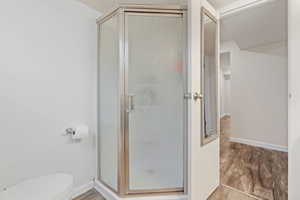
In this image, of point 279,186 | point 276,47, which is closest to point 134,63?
point 279,186

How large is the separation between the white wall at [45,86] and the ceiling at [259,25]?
182cm

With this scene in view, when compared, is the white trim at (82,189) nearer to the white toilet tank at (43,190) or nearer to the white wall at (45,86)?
the white wall at (45,86)

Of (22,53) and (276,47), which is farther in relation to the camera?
(276,47)

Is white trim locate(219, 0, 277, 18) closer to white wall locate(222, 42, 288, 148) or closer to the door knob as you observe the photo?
the door knob

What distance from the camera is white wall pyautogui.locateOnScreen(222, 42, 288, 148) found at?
293 centimetres

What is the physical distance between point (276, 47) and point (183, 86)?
260 centimetres

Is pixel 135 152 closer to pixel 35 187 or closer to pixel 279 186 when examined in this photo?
pixel 35 187

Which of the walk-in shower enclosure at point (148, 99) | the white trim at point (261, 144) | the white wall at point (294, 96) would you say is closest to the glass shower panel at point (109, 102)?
the walk-in shower enclosure at point (148, 99)

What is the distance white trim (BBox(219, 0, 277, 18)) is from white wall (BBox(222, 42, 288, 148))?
1.89 metres

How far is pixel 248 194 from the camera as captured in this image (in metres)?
1.69

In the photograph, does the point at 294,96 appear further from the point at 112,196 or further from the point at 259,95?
the point at 259,95

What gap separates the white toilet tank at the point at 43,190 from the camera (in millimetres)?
959

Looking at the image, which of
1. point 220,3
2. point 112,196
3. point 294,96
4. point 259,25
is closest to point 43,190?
point 112,196

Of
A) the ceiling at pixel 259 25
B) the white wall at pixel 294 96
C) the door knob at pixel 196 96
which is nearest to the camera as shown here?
the white wall at pixel 294 96
